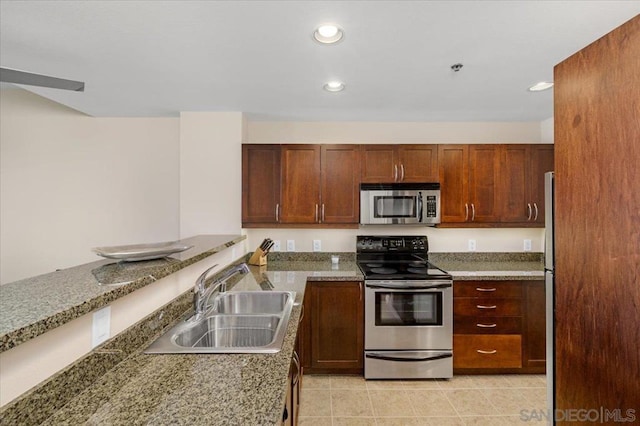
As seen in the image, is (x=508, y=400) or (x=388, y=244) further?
(x=388, y=244)

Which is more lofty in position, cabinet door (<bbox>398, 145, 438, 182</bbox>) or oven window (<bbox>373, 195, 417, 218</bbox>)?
cabinet door (<bbox>398, 145, 438, 182</bbox>)

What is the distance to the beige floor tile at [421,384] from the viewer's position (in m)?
2.51

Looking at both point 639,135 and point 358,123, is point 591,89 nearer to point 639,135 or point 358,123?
point 639,135

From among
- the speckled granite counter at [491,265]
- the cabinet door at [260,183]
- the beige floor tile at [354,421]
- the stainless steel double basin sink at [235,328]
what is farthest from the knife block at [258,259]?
the speckled granite counter at [491,265]

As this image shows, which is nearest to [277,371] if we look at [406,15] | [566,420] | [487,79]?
[566,420]

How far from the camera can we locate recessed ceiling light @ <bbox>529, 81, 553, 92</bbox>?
2.32 meters

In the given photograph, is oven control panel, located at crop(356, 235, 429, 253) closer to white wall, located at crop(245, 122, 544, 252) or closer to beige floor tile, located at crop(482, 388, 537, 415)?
white wall, located at crop(245, 122, 544, 252)

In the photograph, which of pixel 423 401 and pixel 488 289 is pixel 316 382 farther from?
pixel 488 289

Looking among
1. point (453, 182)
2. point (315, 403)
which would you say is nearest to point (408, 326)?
point (315, 403)

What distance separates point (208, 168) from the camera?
9.86ft

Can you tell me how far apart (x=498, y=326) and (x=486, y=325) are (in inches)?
4.2

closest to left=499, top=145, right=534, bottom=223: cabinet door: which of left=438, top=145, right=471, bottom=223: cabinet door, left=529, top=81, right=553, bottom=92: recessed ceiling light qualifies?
left=438, top=145, right=471, bottom=223: cabinet door

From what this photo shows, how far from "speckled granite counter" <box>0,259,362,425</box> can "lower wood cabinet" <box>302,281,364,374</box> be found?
1.39m

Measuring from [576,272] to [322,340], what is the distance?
2.04m
